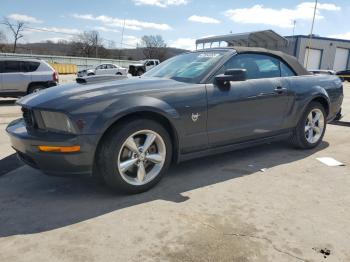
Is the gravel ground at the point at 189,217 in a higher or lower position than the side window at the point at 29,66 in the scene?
lower

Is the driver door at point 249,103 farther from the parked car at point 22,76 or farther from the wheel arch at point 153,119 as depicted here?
the parked car at point 22,76

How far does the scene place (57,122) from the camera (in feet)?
10.3

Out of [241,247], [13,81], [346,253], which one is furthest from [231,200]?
[13,81]

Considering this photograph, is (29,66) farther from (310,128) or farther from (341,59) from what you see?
(341,59)

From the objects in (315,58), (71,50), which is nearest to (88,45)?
(71,50)

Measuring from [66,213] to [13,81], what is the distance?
946cm

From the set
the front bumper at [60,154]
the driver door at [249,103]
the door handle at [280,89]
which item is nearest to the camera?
the front bumper at [60,154]

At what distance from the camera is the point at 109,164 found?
3209 millimetres

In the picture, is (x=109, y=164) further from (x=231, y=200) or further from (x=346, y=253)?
(x=346, y=253)

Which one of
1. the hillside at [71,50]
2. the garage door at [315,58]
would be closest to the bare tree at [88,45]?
A: the hillside at [71,50]

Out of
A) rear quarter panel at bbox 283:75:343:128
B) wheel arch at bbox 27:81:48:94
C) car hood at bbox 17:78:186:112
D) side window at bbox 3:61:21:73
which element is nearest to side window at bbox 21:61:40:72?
side window at bbox 3:61:21:73

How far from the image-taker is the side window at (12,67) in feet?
36.6

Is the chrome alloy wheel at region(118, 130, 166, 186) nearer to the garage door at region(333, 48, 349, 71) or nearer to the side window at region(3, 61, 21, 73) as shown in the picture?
the side window at region(3, 61, 21, 73)

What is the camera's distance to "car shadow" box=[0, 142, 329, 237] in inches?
115
